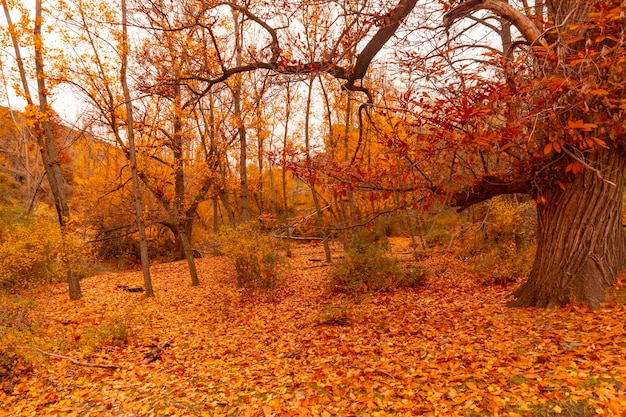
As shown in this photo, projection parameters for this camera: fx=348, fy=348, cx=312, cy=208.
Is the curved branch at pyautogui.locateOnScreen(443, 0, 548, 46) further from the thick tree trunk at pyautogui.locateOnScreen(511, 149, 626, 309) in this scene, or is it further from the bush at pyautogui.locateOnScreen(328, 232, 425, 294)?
the bush at pyautogui.locateOnScreen(328, 232, 425, 294)

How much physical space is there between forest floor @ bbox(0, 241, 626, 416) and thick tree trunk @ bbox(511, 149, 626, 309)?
0.88 feet

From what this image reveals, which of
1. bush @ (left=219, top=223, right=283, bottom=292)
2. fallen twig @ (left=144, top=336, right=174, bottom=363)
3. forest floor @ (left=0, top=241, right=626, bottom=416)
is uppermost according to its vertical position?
bush @ (left=219, top=223, right=283, bottom=292)

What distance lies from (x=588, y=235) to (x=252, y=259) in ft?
23.6

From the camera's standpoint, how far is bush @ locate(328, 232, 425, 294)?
332 inches

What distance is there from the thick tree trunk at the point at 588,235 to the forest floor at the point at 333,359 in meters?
0.27

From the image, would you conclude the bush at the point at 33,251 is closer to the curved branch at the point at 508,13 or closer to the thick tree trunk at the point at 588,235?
the curved branch at the point at 508,13

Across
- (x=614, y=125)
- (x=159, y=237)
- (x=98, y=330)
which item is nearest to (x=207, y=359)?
(x=98, y=330)

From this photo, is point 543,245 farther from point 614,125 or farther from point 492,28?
point 492,28

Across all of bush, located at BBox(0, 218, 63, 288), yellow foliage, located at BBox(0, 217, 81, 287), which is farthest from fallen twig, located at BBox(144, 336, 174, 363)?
yellow foliage, located at BBox(0, 217, 81, 287)

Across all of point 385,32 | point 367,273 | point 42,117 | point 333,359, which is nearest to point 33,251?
point 42,117

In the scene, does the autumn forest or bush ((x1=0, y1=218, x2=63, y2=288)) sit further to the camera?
bush ((x1=0, y1=218, x2=63, y2=288))

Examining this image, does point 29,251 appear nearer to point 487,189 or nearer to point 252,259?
point 252,259

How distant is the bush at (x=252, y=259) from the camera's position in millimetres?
9234

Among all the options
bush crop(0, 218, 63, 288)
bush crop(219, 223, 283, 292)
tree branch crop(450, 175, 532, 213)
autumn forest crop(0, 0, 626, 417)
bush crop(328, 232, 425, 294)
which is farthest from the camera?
bush crop(219, 223, 283, 292)
